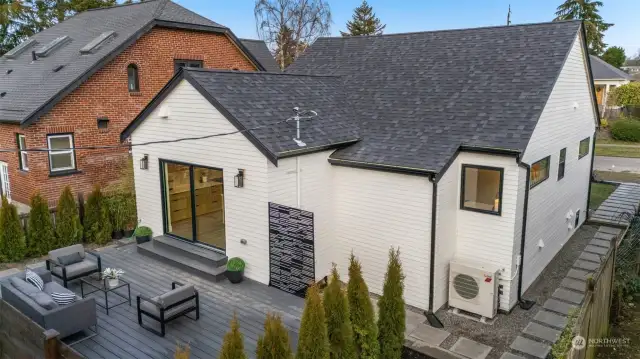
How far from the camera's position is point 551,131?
10742 millimetres

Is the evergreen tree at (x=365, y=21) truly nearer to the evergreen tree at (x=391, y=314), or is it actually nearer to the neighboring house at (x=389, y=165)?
the neighboring house at (x=389, y=165)

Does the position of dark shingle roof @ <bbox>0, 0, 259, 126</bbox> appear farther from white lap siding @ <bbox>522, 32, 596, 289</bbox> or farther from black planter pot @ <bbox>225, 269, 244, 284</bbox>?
white lap siding @ <bbox>522, 32, 596, 289</bbox>

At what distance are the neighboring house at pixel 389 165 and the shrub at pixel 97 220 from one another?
1443mm

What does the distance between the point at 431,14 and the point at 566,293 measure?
40003 millimetres

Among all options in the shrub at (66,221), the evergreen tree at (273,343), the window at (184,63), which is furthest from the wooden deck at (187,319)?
the window at (184,63)

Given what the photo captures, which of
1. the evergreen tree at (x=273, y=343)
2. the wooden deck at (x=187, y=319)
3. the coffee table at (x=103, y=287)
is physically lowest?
the wooden deck at (x=187, y=319)

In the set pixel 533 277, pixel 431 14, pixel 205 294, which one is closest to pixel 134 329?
pixel 205 294

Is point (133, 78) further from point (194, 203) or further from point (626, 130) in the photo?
point (626, 130)

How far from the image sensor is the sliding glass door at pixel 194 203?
10.7 metres

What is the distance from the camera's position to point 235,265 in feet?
32.2

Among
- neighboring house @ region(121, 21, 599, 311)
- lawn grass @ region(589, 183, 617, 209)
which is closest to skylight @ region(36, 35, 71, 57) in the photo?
neighboring house @ region(121, 21, 599, 311)

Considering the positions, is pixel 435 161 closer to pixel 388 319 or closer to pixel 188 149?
pixel 388 319

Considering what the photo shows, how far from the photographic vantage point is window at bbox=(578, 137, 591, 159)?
1380cm

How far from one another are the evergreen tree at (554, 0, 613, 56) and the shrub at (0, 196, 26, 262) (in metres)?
49.9
